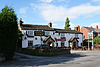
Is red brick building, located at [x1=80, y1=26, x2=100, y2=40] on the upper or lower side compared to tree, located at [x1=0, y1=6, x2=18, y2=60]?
upper

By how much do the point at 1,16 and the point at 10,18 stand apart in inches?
41.4

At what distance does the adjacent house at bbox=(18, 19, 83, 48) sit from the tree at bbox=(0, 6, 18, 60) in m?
21.4

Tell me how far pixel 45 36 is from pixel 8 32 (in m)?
27.0

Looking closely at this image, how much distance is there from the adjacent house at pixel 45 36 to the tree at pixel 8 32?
70.3 feet

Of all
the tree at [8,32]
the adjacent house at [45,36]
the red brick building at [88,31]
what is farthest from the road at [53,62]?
the red brick building at [88,31]

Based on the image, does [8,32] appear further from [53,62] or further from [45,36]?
[45,36]

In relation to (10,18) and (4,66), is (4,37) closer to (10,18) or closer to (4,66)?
Result: (10,18)

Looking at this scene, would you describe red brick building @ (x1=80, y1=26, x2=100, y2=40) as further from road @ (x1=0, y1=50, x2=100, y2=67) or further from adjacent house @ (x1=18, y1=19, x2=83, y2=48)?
road @ (x1=0, y1=50, x2=100, y2=67)

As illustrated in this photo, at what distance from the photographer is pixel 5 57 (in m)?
14.8

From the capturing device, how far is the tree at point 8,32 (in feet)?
46.1

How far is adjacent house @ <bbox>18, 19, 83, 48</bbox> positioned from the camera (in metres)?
38.5

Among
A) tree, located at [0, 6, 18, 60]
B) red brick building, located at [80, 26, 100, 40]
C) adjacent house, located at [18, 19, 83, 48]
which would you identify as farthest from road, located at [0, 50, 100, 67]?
red brick building, located at [80, 26, 100, 40]

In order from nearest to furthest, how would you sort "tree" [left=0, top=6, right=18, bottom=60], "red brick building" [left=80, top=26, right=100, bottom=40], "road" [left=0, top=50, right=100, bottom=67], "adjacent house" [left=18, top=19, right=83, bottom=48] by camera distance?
"road" [left=0, top=50, right=100, bottom=67], "tree" [left=0, top=6, right=18, bottom=60], "adjacent house" [left=18, top=19, right=83, bottom=48], "red brick building" [left=80, top=26, right=100, bottom=40]

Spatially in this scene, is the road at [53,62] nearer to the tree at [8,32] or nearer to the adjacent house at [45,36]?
the tree at [8,32]
